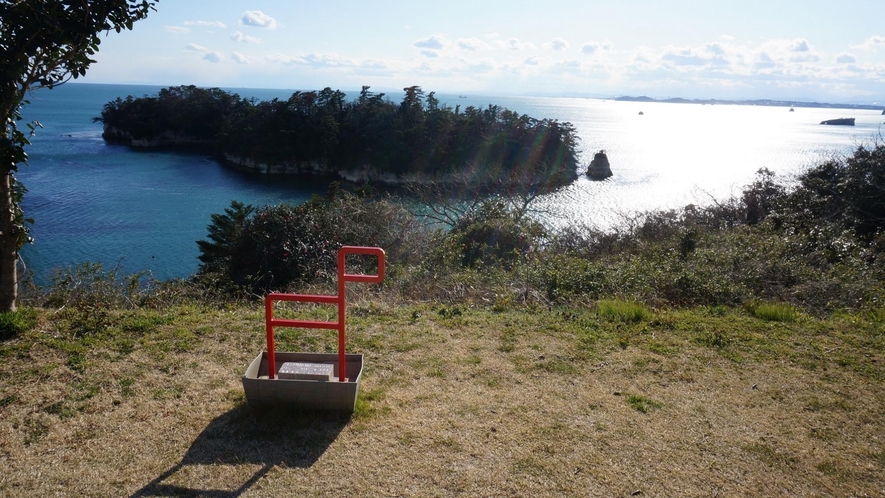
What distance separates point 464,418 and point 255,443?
59.9 inches

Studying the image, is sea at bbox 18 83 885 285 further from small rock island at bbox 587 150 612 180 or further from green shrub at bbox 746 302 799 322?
green shrub at bbox 746 302 799 322

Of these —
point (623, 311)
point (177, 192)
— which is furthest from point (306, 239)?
point (177, 192)

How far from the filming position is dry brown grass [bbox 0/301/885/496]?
3.43m

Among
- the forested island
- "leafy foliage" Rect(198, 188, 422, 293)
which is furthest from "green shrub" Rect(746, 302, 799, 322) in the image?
the forested island

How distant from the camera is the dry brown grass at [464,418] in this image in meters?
3.43

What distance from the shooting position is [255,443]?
12.3ft

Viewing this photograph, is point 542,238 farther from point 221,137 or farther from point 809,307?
point 221,137

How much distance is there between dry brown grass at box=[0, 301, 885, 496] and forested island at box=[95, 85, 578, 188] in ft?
90.0

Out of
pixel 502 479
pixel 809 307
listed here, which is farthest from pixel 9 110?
pixel 809 307

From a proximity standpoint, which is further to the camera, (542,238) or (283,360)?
(542,238)

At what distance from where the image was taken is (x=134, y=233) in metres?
25.0

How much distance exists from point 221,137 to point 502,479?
50.8m

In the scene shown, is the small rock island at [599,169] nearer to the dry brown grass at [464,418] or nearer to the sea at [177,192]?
the sea at [177,192]

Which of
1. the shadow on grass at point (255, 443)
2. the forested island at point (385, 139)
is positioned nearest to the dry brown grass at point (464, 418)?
the shadow on grass at point (255, 443)
